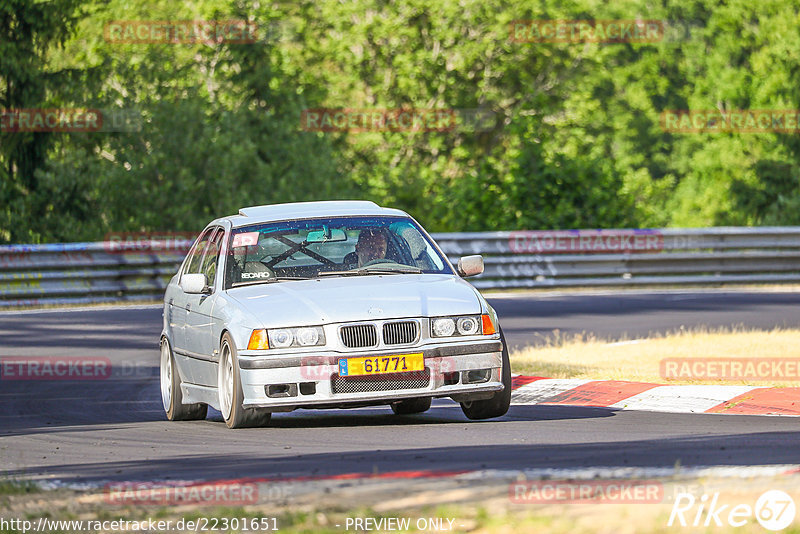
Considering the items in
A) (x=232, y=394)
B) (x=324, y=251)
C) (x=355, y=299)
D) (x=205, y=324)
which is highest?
(x=324, y=251)

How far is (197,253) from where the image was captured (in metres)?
11.9

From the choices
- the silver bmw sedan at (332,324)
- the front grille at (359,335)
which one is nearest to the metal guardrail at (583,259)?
the silver bmw sedan at (332,324)

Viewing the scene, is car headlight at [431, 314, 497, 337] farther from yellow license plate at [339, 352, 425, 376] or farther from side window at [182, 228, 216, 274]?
side window at [182, 228, 216, 274]

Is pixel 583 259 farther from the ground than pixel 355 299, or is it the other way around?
pixel 355 299

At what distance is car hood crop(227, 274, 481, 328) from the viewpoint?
9.44m

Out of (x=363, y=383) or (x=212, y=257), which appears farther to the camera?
(x=212, y=257)

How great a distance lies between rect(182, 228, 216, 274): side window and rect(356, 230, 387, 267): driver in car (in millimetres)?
1496

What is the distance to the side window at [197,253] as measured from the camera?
11.7 m

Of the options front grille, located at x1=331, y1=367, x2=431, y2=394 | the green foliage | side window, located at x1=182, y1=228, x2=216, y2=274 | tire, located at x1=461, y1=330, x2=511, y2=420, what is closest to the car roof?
side window, located at x1=182, y1=228, x2=216, y2=274

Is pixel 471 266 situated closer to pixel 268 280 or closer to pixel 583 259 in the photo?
pixel 268 280

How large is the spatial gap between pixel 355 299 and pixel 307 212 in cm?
160

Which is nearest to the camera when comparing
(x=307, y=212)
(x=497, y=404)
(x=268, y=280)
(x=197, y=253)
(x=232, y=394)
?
(x=232, y=394)

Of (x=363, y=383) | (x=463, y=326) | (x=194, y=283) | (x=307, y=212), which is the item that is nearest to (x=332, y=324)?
(x=363, y=383)

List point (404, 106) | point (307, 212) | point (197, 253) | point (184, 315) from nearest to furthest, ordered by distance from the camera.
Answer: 1. point (307, 212)
2. point (184, 315)
3. point (197, 253)
4. point (404, 106)
